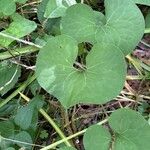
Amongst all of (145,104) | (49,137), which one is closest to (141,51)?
(145,104)

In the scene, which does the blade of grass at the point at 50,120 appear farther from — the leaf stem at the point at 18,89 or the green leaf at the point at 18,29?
the green leaf at the point at 18,29

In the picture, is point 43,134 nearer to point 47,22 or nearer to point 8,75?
point 8,75

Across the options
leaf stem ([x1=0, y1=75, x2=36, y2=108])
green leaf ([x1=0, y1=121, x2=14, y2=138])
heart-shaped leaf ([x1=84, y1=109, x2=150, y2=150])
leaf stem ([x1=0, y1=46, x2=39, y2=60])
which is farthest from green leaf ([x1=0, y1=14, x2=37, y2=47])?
heart-shaped leaf ([x1=84, y1=109, x2=150, y2=150])

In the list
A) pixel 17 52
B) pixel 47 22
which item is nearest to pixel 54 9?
pixel 47 22

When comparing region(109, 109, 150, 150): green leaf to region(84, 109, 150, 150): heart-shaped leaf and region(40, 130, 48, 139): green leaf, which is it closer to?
region(84, 109, 150, 150): heart-shaped leaf

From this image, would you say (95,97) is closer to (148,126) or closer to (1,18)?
(148,126)

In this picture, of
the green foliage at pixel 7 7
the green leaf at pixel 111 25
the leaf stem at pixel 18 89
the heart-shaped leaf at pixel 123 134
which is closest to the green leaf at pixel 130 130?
the heart-shaped leaf at pixel 123 134
